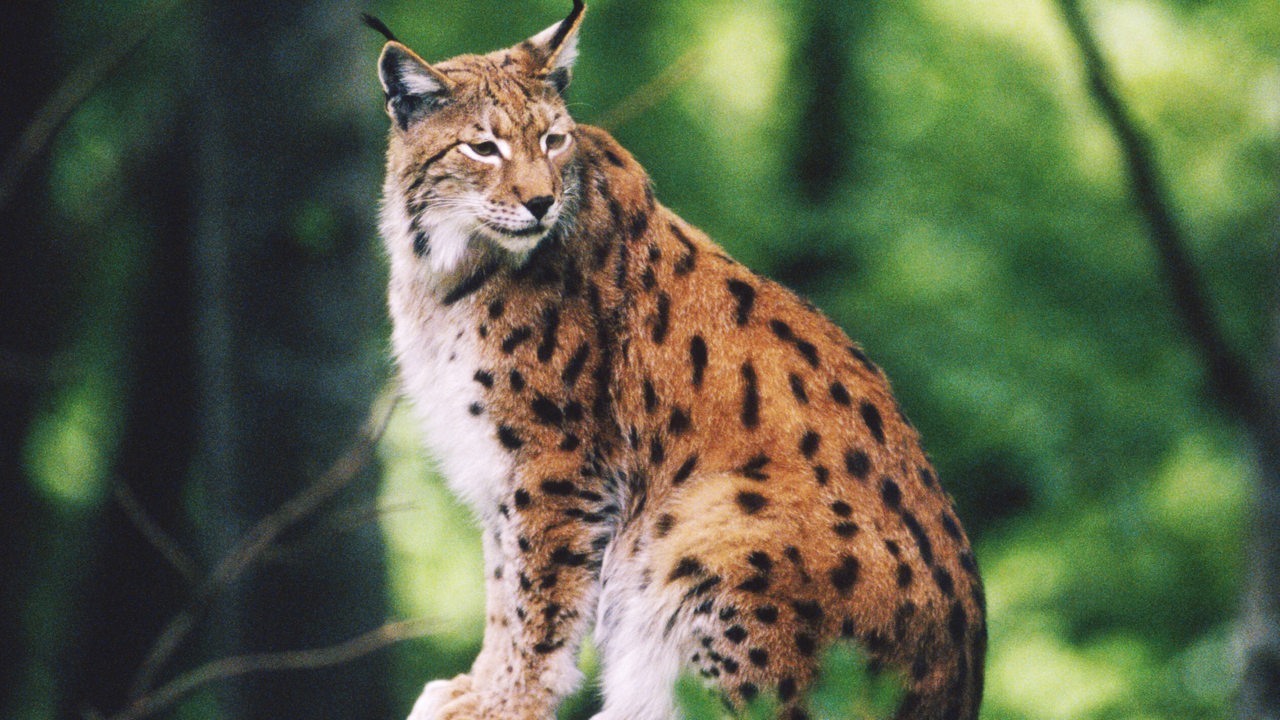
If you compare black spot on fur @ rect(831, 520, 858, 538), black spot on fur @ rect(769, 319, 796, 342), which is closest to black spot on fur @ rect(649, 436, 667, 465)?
black spot on fur @ rect(769, 319, 796, 342)

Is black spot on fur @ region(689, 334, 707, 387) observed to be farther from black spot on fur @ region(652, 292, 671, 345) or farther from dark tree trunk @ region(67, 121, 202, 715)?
dark tree trunk @ region(67, 121, 202, 715)

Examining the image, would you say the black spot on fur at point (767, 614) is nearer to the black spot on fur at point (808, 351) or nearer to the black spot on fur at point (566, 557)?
the black spot on fur at point (566, 557)

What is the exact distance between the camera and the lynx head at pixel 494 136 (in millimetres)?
4445

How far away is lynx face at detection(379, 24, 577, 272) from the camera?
4445 mm

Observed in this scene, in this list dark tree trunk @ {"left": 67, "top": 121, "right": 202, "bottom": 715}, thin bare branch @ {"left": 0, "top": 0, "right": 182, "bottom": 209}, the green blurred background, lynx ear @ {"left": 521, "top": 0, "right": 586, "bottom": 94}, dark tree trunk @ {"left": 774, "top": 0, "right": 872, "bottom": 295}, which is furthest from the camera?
dark tree trunk @ {"left": 774, "top": 0, "right": 872, "bottom": 295}

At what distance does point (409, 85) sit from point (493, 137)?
310 millimetres

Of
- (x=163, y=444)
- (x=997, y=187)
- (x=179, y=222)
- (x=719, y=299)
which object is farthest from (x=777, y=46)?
(x=719, y=299)

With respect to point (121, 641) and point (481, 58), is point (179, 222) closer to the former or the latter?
point (121, 641)

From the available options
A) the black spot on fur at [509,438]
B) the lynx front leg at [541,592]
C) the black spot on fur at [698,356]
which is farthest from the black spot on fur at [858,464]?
the black spot on fur at [509,438]

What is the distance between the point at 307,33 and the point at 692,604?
158 inches

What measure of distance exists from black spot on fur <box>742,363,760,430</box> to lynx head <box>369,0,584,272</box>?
822 mm

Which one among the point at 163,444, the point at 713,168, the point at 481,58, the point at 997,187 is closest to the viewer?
the point at 481,58

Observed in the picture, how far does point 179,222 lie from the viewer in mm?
12125

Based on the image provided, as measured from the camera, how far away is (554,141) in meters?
4.63
